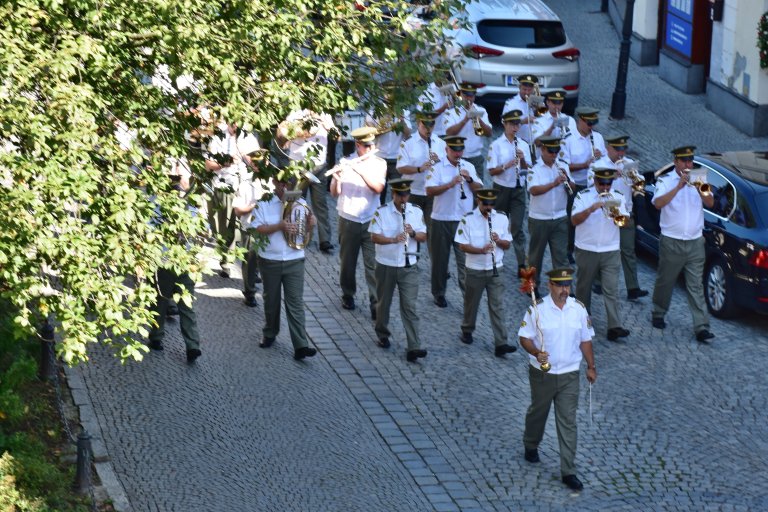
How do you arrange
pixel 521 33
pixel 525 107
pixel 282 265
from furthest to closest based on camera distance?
pixel 521 33 < pixel 525 107 < pixel 282 265

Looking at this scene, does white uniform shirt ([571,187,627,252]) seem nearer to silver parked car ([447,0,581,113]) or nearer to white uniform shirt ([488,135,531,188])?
white uniform shirt ([488,135,531,188])

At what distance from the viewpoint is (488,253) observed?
14586 mm

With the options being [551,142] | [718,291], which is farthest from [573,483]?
[551,142]

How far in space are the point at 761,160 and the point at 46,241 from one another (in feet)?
33.4

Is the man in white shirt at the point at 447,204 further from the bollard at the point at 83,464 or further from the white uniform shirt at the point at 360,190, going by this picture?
the bollard at the point at 83,464

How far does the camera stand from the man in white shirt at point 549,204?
16.0 meters

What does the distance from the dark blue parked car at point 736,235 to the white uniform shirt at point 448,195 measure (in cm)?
270

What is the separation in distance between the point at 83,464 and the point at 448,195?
20.5ft

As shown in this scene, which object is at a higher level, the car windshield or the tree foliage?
the tree foliage

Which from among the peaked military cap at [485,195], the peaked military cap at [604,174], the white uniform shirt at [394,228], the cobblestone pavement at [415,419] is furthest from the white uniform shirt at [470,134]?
the white uniform shirt at [394,228]

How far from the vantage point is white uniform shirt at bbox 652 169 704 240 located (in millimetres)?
15156

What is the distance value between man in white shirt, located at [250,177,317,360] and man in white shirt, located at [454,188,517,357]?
1.68 metres

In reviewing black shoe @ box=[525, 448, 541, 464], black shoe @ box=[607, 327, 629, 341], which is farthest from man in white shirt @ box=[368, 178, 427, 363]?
black shoe @ box=[525, 448, 541, 464]

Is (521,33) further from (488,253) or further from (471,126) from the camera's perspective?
(488,253)
